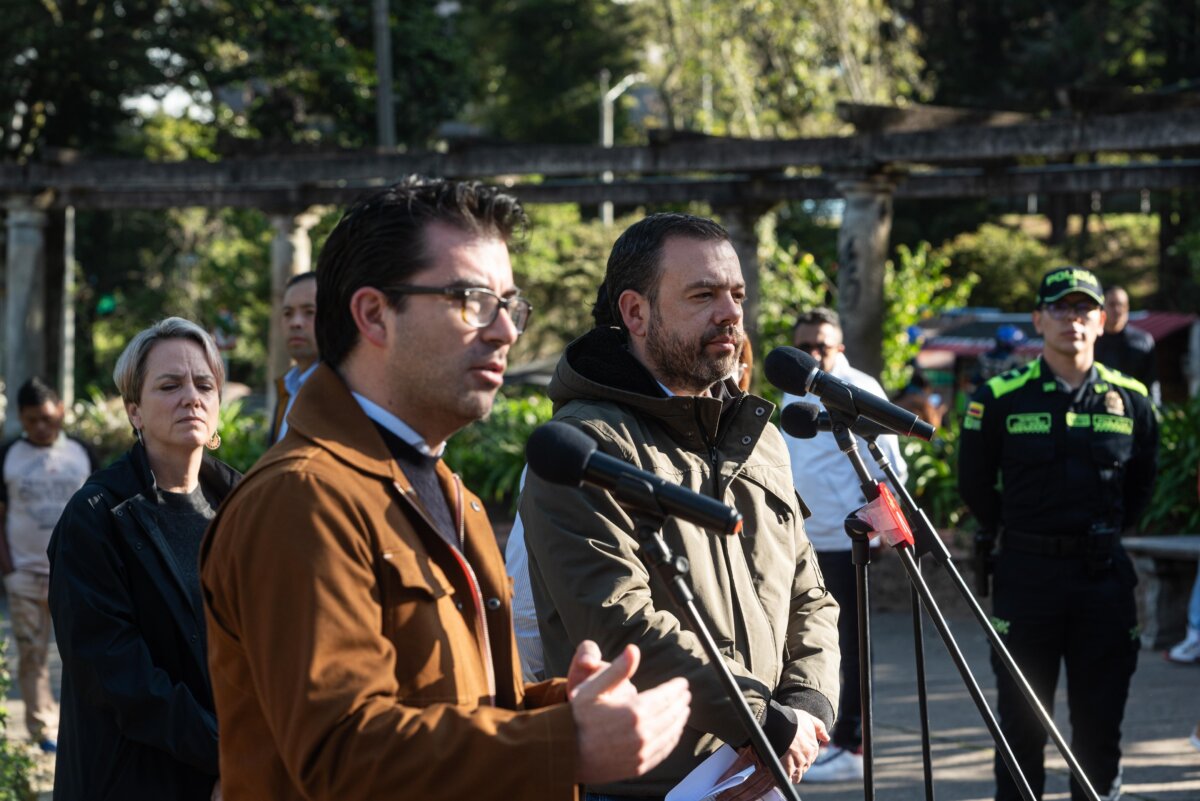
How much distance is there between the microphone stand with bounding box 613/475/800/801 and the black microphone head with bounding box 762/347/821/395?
120 cm

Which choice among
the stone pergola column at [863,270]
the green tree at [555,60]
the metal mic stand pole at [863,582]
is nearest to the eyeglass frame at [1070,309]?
the metal mic stand pole at [863,582]

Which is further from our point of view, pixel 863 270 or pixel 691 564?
pixel 863 270

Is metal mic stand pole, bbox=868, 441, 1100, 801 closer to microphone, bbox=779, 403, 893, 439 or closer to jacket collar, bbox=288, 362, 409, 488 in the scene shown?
→ microphone, bbox=779, 403, 893, 439

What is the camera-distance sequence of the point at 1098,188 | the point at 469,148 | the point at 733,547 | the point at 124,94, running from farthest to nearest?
the point at 124,94
the point at 469,148
the point at 1098,188
the point at 733,547

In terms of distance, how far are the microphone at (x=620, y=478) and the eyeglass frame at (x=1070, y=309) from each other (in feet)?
11.4

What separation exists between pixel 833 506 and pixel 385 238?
15.4 feet

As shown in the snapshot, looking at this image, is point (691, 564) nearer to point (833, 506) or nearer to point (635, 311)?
point (635, 311)

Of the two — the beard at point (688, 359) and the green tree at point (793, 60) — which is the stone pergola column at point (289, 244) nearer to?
the beard at point (688, 359)

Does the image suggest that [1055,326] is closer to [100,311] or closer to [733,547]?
[733,547]

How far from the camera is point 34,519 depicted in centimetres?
764

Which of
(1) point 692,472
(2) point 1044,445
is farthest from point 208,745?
(2) point 1044,445

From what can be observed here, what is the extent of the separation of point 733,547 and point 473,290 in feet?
4.24

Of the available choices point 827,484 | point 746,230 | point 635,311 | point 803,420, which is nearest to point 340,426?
point 635,311

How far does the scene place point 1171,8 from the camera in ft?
97.8
